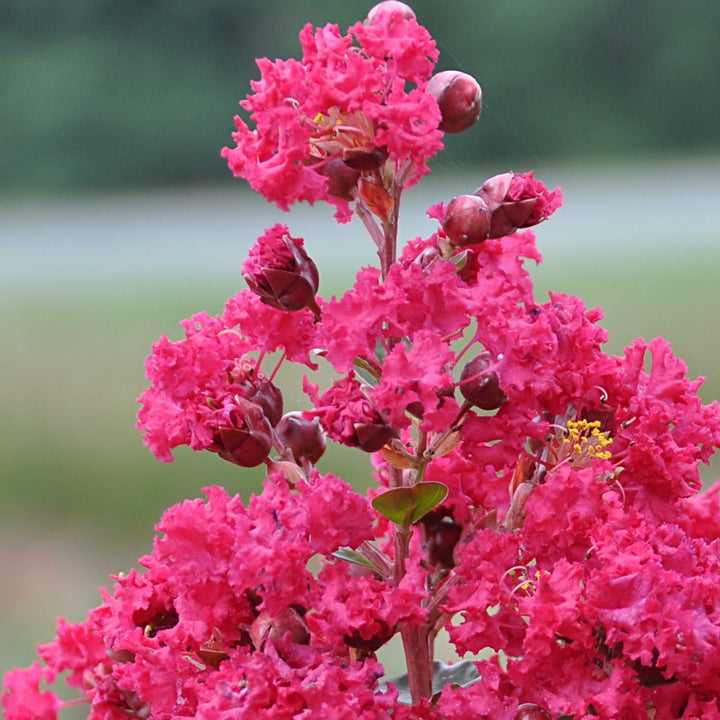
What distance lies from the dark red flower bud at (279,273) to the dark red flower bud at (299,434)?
3.3 inches

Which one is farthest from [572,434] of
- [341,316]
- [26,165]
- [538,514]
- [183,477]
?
[26,165]

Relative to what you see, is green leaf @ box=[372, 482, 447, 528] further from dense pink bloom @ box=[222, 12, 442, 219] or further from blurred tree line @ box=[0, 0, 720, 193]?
blurred tree line @ box=[0, 0, 720, 193]

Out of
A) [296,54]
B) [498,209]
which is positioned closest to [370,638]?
[498,209]

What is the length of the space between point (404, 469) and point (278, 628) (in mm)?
150

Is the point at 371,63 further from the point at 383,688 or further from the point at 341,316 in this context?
the point at 383,688

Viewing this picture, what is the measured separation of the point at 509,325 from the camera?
64 centimetres

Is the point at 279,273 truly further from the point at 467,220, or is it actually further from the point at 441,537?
the point at 441,537

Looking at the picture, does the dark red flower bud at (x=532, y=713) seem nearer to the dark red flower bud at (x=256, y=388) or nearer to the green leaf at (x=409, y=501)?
the green leaf at (x=409, y=501)

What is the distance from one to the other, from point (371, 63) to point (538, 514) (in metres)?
0.30

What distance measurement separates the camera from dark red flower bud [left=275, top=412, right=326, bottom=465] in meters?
0.71

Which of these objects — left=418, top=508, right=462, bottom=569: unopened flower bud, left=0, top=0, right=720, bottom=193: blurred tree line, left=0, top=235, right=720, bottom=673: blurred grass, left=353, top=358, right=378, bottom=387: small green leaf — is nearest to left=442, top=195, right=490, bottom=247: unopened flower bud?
left=353, top=358, right=378, bottom=387: small green leaf

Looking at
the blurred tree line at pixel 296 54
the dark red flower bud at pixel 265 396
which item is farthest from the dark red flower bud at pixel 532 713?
the blurred tree line at pixel 296 54

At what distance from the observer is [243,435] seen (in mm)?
671

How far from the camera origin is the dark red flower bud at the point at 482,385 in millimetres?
652
